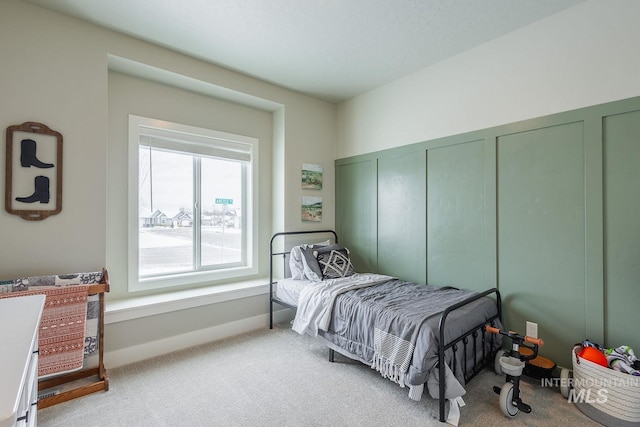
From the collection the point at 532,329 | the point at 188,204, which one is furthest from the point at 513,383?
the point at 188,204

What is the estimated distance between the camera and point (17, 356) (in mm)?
891

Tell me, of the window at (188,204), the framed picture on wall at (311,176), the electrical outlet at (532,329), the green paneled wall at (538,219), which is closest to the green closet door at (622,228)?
the green paneled wall at (538,219)

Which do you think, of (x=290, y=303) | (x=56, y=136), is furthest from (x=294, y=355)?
(x=56, y=136)

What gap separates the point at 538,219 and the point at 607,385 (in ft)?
3.74

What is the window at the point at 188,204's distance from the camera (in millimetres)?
2967

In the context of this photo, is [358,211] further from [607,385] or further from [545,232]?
[607,385]

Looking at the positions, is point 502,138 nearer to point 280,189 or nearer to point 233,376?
point 280,189

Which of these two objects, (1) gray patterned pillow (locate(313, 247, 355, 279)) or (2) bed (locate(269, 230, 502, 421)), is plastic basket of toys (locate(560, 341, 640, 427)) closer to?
(2) bed (locate(269, 230, 502, 421))

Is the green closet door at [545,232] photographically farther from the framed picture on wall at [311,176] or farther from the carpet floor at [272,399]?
the framed picture on wall at [311,176]

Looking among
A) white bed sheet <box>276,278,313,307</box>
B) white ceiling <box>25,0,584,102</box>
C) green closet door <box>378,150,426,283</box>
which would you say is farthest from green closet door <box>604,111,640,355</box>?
white bed sheet <box>276,278,313,307</box>

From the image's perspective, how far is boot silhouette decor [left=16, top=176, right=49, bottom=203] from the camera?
7.14 feet

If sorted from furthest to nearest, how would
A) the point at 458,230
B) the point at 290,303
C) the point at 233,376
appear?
the point at 290,303 → the point at 458,230 → the point at 233,376

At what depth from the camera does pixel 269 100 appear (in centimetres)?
350

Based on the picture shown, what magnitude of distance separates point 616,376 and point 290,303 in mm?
2418
